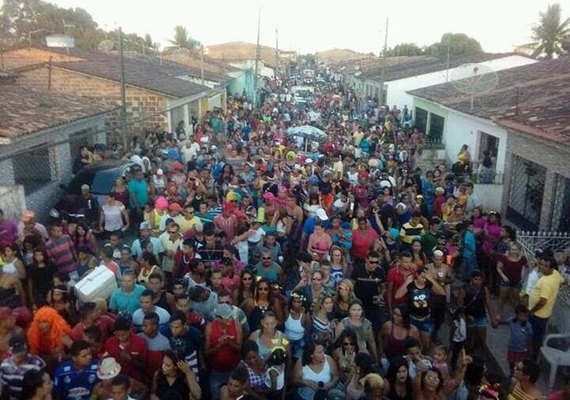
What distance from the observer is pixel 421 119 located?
25.4 metres

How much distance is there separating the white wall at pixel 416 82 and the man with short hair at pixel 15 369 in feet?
90.7

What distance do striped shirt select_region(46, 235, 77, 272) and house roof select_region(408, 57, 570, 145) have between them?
8065mm

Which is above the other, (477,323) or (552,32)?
(552,32)

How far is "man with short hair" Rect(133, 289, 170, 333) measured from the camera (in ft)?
18.6

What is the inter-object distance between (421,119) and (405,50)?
159 ft

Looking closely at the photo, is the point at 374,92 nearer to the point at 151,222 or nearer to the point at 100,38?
the point at 100,38

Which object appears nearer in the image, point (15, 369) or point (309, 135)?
point (15, 369)

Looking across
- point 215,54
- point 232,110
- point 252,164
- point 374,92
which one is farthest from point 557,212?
point 215,54

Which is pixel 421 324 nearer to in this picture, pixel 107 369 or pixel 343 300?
pixel 343 300

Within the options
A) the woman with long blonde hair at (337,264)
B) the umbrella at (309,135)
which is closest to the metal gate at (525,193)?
the woman with long blonde hair at (337,264)

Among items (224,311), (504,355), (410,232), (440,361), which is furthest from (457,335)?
(224,311)

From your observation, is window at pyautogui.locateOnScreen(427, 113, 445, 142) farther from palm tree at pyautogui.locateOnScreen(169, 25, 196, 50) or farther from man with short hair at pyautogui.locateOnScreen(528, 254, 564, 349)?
palm tree at pyautogui.locateOnScreen(169, 25, 196, 50)

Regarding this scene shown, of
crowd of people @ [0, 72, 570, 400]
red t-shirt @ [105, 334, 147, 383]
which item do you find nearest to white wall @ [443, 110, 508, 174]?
crowd of people @ [0, 72, 570, 400]

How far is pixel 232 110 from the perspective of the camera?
98.2 feet
